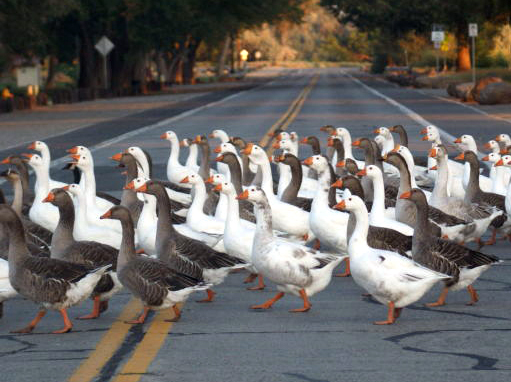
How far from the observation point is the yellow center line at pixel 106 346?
7.89 meters

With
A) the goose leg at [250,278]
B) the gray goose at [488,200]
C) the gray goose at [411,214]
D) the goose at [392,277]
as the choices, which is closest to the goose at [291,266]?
the goose at [392,277]

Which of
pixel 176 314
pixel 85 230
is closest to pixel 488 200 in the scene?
pixel 85 230

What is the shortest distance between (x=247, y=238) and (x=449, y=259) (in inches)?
85.1

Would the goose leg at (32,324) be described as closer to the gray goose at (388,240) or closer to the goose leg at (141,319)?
the goose leg at (141,319)

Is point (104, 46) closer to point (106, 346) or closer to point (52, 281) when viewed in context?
point (52, 281)

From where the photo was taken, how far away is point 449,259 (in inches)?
399

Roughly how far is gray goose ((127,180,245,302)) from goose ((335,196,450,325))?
4.42ft

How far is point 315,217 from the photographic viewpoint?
12.4m

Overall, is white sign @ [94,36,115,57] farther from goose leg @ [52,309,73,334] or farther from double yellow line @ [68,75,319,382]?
goose leg @ [52,309,73,334]

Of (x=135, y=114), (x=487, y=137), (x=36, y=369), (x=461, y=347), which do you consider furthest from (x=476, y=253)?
A: (x=135, y=114)

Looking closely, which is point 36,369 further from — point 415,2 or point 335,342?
point 415,2

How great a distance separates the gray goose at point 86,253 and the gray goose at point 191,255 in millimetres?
A: 499

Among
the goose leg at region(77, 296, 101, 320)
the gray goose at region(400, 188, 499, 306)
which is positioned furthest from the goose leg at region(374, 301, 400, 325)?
the goose leg at region(77, 296, 101, 320)

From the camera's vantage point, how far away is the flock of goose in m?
9.59
